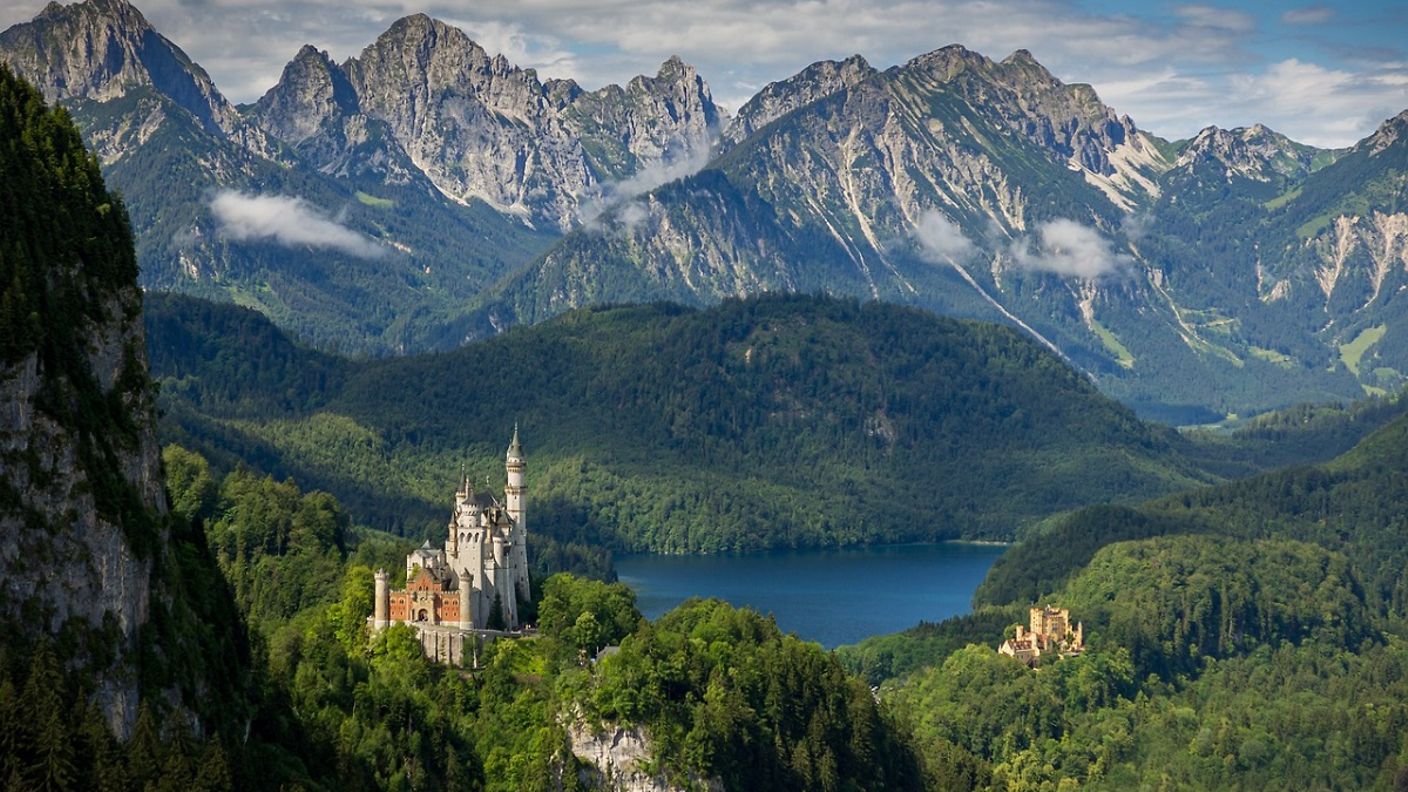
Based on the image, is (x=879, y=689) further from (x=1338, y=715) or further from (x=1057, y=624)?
(x=1338, y=715)

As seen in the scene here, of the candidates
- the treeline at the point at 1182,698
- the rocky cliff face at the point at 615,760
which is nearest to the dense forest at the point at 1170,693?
the treeline at the point at 1182,698

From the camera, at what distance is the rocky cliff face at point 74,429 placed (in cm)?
7231

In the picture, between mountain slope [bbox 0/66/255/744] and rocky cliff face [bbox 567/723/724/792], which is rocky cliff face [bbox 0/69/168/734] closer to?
mountain slope [bbox 0/66/255/744]

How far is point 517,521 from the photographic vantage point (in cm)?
12962

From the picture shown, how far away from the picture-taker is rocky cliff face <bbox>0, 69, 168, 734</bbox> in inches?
2847

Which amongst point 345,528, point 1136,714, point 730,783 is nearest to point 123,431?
point 730,783

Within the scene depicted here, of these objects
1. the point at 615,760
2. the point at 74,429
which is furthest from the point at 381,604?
the point at 74,429

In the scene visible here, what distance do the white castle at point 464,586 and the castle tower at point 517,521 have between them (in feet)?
0.16

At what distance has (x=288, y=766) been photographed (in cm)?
8550

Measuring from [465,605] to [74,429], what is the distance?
152ft

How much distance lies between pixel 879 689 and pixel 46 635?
103944 mm

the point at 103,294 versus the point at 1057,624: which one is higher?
the point at 103,294

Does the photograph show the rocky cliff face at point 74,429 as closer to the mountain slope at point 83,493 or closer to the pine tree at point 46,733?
the mountain slope at point 83,493

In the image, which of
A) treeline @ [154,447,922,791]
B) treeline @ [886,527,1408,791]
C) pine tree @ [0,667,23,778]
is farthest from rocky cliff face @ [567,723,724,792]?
pine tree @ [0,667,23,778]
